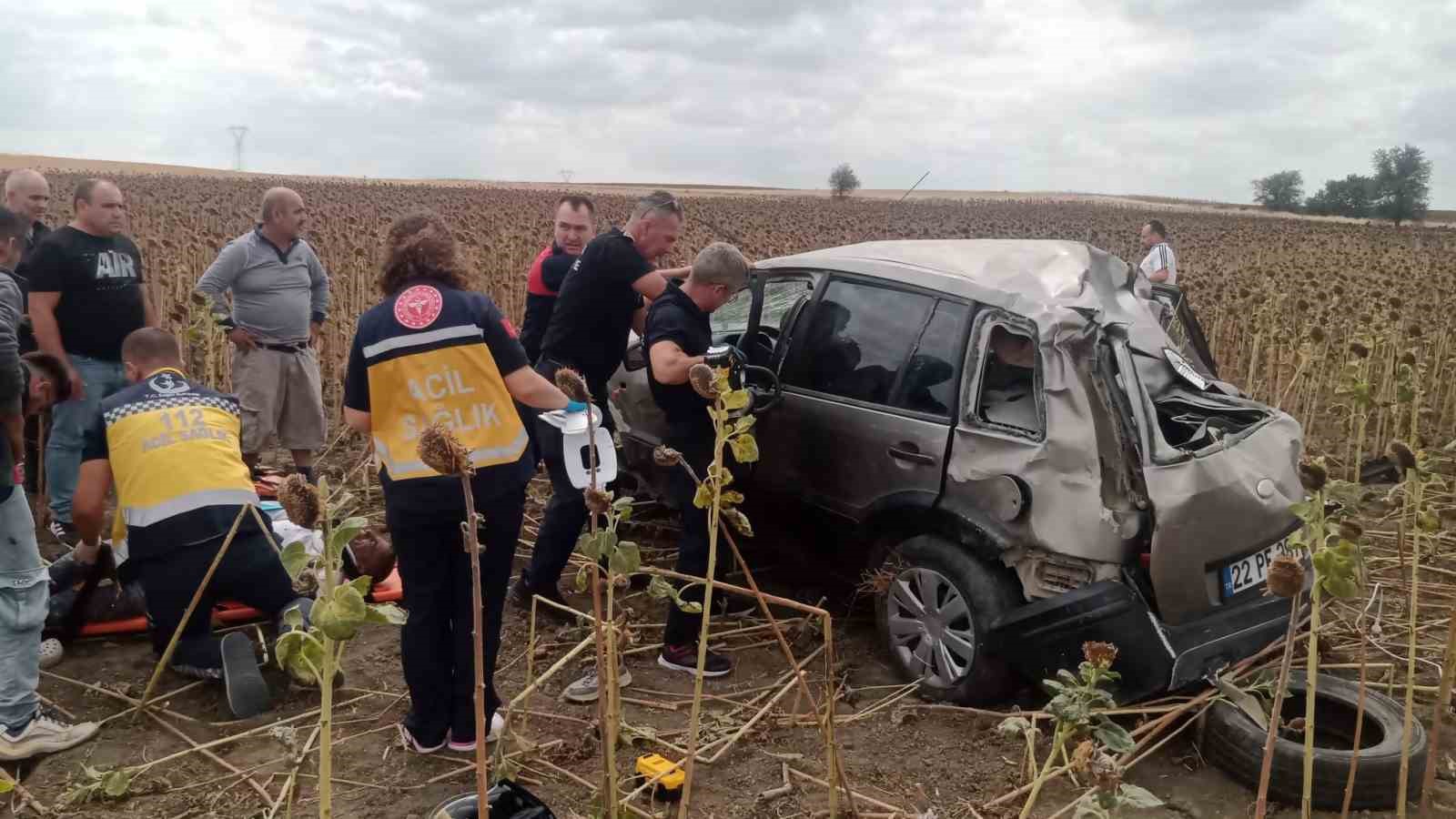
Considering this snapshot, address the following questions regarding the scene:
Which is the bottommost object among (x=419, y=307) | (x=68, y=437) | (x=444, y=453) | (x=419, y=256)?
(x=68, y=437)

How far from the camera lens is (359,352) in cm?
353

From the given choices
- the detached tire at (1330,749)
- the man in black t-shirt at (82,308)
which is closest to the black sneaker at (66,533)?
the man in black t-shirt at (82,308)

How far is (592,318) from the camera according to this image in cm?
502

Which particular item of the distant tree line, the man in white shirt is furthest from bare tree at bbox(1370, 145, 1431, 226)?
the man in white shirt

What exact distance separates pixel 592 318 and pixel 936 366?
1.73 meters

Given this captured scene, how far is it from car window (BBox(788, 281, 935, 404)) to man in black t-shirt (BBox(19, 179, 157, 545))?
3695mm

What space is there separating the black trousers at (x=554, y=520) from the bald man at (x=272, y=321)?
6.92 feet

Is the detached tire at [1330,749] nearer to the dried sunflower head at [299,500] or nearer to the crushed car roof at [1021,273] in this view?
the crushed car roof at [1021,273]

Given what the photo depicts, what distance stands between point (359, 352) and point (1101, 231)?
117 feet

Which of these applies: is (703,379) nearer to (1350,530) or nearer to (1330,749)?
(1350,530)

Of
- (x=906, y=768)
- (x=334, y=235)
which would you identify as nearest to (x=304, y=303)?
(x=906, y=768)

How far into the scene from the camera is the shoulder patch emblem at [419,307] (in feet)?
11.5

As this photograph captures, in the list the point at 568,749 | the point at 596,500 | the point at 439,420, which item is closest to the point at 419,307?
the point at 439,420

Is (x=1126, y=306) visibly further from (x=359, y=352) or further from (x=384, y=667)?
(x=384, y=667)
